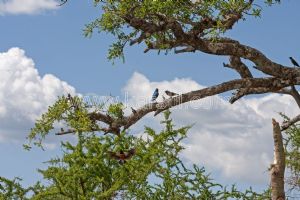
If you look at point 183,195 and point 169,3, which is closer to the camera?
point 183,195

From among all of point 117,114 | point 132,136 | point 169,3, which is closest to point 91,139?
point 132,136

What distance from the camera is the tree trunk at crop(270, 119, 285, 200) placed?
941cm

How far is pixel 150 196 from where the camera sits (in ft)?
31.7

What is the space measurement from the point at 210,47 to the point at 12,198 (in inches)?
414

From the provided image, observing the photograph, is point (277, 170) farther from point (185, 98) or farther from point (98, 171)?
point (185, 98)

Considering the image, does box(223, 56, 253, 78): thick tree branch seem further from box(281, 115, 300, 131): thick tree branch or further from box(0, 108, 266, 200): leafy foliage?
box(0, 108, 266, 200): leafy foliage

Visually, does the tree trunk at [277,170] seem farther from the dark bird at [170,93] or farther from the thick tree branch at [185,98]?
the dark bird at [170,93]

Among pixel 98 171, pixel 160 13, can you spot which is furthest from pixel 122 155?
pixel 160 13

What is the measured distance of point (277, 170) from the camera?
9523 mm

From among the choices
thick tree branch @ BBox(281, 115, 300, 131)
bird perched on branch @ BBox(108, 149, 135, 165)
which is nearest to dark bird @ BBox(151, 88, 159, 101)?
thick tree branch @ BBox(281, 115, 300, 131)

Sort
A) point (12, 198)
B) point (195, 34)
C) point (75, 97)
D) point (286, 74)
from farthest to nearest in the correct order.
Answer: point (286, 74), point (75, 97), point (195, 34), point (12, 198)

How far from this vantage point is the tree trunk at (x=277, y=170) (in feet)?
30.9

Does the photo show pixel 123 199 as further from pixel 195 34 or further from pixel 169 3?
pixel 195 34

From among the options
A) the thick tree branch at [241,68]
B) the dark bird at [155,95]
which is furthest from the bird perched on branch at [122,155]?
the thick tree branch at [241,68]
